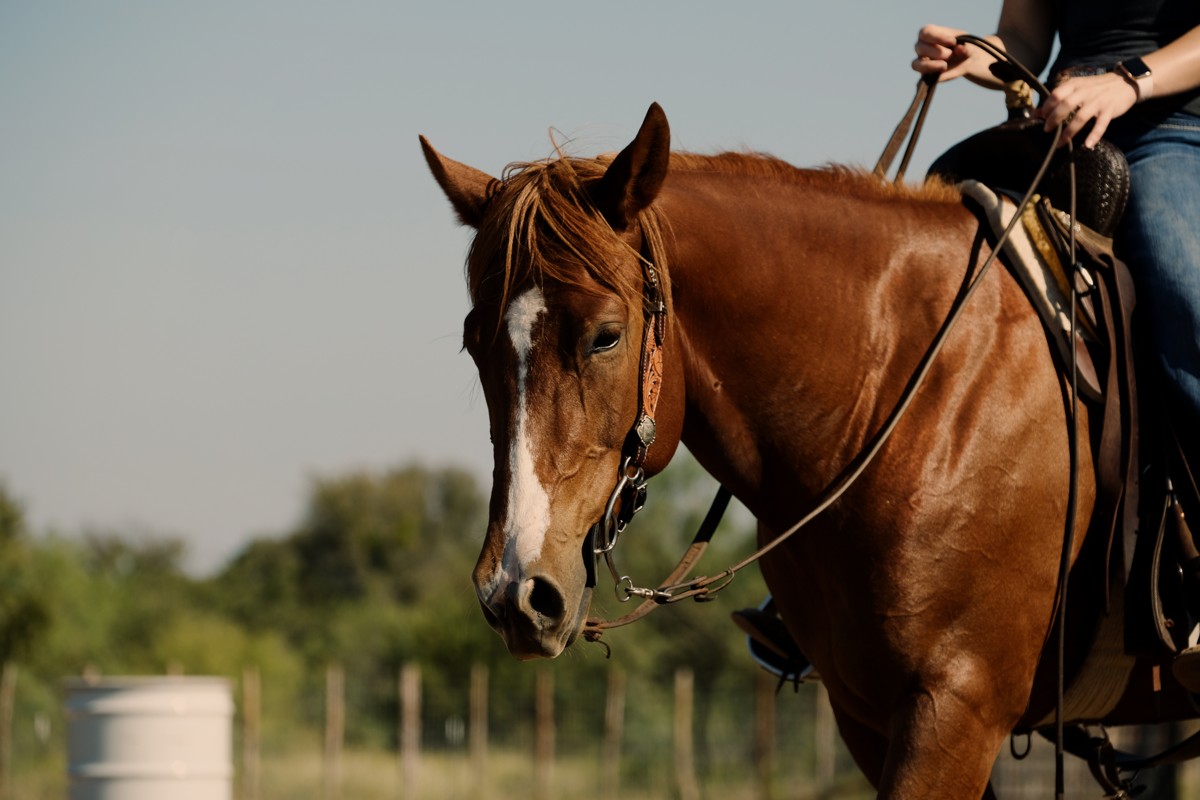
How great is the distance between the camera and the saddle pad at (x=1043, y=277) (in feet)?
11.5

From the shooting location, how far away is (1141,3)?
400cm

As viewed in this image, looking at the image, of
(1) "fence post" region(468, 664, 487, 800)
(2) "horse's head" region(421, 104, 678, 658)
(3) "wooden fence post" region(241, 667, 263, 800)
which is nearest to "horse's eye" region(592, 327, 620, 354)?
(2) "horse's head" region(421, 104, 678, 658)

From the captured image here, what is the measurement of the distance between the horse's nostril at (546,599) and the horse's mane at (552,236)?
653 mm

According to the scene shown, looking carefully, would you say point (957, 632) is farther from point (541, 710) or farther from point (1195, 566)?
point (541, 710)

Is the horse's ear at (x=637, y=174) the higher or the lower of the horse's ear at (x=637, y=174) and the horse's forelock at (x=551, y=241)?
the higher

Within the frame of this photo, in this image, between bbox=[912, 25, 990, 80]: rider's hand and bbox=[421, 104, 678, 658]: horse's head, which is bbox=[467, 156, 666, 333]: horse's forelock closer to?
bbox=[421, 104, 678, 658]: horse's head

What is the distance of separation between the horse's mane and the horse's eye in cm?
10

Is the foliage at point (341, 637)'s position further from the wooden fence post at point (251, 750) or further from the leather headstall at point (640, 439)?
the leather headstall at point (640, 439)

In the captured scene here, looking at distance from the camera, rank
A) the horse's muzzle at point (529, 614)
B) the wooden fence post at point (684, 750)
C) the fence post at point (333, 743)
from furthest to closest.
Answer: the wooden fence post at point (684, 750), the fence post at point (333, 743), the horse's muzzle at point (529, 614)

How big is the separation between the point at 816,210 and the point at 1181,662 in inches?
58.1

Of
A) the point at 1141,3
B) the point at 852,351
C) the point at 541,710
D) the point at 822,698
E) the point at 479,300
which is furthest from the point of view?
the point at 822,698

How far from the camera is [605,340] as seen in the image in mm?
3086

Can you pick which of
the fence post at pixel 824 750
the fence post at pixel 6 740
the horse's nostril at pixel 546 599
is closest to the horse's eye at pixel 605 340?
the horse's nostril at pixel 546 599

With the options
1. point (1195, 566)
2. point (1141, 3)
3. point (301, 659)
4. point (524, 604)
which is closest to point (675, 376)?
point (524, 604)
